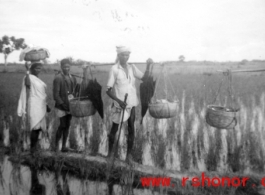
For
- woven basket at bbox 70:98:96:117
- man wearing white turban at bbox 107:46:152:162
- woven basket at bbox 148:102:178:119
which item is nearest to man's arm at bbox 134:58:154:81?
man wearing white turban at bbox 107:46:152:162

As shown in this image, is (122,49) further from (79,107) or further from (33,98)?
(33,98)

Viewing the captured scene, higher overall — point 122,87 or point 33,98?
point 122,87

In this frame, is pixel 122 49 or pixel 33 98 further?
pixel 33 98

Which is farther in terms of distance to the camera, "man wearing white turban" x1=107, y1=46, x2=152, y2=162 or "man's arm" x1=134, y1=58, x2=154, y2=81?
"man's arm" x1=134, y1=58, x2=154, y2=81

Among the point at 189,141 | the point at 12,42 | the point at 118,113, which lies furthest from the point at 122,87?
the point at 12,42

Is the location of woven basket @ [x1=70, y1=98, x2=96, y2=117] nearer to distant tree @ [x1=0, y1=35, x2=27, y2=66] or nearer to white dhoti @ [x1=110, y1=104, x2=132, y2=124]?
white dhoti @ [x1=110, y1=104, x2=132, y2=124]

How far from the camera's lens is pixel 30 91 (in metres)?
2.54

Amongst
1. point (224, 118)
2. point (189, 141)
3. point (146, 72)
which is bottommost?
point (189, 141)

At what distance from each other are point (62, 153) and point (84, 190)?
60cm

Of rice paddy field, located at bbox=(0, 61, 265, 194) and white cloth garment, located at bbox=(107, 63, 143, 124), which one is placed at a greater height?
white cloth garment, located at bbox=(107, 63, 143, 124)

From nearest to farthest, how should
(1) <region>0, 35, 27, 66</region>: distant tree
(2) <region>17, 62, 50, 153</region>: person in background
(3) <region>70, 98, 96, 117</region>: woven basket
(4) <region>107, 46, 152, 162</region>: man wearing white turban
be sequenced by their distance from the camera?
(4) <region>107, 46, 152, 162</region>: man wearing white turban → (3) <region>70, 98, 96, 117</region>: woven basket → (2) <region>17, 62, 50, 153</region>: person in background → (1) <region>0, 35, 27, 66</region>: distant tree

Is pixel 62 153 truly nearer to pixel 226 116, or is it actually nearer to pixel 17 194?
pixel 17 194

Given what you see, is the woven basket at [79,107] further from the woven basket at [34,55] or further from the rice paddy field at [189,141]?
the woven basket at [34,55]

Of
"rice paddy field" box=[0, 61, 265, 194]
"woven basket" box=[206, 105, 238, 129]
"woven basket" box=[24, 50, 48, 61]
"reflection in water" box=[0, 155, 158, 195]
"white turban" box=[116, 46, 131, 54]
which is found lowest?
"reflection in water" box=[0, 155, 158, 195]
